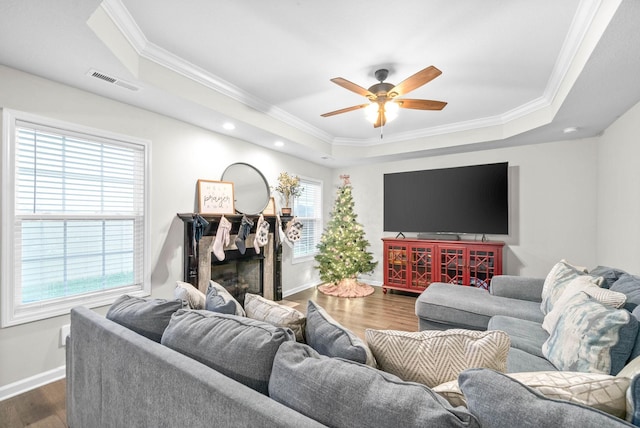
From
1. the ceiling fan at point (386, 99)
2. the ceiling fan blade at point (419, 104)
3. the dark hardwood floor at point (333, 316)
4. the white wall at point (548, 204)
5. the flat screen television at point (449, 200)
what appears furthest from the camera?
the flat screen television at point (449, 200)

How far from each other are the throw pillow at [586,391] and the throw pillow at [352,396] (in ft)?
0.69

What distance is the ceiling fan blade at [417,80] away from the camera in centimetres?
213

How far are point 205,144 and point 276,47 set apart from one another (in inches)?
63.3

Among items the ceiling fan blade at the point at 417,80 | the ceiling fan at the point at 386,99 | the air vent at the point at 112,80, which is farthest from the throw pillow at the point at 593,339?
the air vent at the point at 112,80

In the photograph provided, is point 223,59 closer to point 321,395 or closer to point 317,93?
point 317,93

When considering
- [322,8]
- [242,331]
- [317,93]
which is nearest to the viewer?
[242,331]

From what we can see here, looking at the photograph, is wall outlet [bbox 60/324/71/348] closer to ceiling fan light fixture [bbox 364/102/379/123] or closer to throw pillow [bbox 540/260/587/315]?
ceiling fan light fixture [bbox 364/102/379/123]

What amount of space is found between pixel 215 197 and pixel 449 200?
3.45 metres

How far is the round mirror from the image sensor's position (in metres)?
3.84

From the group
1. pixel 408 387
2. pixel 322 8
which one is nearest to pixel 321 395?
pixel 408 387

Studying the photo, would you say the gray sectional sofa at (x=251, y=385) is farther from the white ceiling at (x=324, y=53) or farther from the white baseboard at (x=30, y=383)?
the white ceiling at (x=324, y=53)

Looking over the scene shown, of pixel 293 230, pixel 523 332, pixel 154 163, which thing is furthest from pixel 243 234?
pixel 523 332

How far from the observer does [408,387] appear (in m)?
0.75

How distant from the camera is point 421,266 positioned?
458 centimetres
